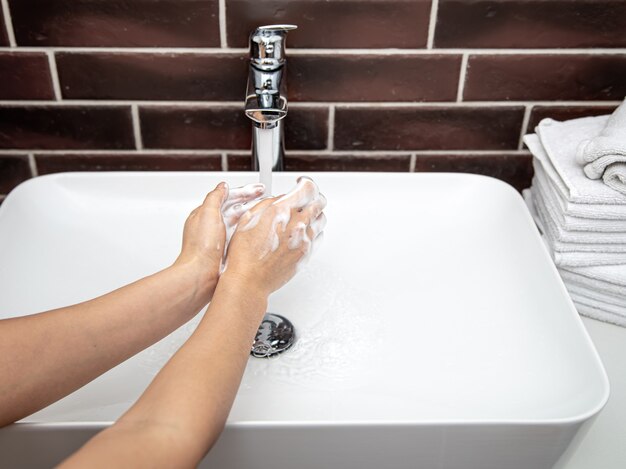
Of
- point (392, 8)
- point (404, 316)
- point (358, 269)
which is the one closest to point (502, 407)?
point (404, 316)

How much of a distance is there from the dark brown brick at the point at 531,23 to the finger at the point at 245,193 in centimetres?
35

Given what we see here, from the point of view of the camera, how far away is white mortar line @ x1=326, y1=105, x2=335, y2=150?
3.35 ft

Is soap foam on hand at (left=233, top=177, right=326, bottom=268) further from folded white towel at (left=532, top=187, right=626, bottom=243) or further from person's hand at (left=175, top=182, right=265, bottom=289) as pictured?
folded white towel at (left=532, top=187, right=626, bottom=243)

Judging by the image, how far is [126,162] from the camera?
1064 millimetres

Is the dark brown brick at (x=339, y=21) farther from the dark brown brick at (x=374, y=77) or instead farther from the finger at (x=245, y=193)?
the finger at (x=245, y=193)

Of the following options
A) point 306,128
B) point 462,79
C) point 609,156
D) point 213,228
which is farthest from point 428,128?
point 213,228

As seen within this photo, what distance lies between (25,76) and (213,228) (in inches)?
16.6

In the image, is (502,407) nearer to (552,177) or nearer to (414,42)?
(552,177)

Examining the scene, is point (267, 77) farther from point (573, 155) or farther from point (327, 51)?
point (573, 155)

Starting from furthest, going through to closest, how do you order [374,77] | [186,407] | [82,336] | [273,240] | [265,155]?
[374,77] < [265,155] < [273,240] < [82,336] < [186,407]

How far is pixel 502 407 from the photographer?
71 cm

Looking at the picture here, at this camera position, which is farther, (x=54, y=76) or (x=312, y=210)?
(x=54, y=76)

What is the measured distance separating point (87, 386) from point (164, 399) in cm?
20

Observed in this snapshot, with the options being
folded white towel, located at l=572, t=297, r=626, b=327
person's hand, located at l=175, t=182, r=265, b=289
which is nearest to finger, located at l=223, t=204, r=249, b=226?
person's hand, located at l=175, t=182, r=265, b=289
